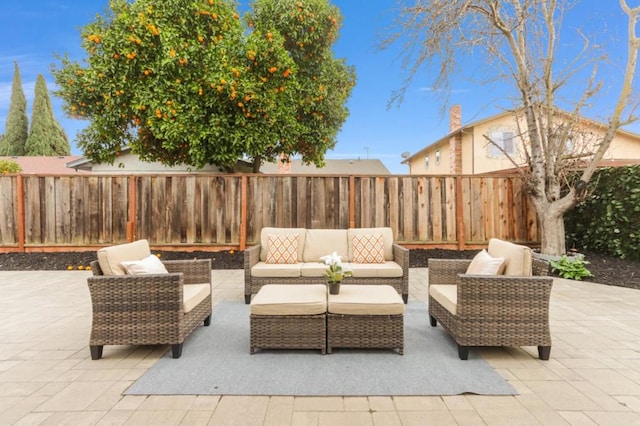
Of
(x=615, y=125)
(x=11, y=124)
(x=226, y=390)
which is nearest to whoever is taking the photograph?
(x=226, y=390)

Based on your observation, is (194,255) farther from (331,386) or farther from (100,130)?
(331,386)

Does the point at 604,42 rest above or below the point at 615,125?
above

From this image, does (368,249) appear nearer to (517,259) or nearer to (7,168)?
(517,259)

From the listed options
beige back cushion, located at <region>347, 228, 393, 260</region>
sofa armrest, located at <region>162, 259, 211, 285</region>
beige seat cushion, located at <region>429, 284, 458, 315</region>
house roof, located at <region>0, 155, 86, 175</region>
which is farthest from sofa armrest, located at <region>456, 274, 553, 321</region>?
house roof, located at <region>0, 155, 86, 175</region>

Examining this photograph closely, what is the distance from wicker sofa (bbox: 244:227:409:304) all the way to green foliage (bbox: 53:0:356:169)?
2723 mm

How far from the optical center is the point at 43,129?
22.2 metres

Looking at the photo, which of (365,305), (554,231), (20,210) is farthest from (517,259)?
(20,210)

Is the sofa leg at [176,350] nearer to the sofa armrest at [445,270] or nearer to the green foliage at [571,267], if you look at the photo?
the sofa armrest at [445,270]

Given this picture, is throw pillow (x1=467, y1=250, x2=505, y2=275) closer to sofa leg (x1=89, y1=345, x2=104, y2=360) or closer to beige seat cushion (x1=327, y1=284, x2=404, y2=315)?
beige seat cushion (x1=327, y1=284, x2=404, y2=315)

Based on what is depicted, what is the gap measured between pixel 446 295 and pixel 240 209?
15.6ft

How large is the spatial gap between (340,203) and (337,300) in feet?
13.8

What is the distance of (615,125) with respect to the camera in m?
5.54

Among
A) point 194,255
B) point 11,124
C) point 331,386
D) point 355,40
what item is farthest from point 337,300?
point 11,124

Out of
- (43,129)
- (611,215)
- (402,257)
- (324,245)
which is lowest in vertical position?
(402,257)
